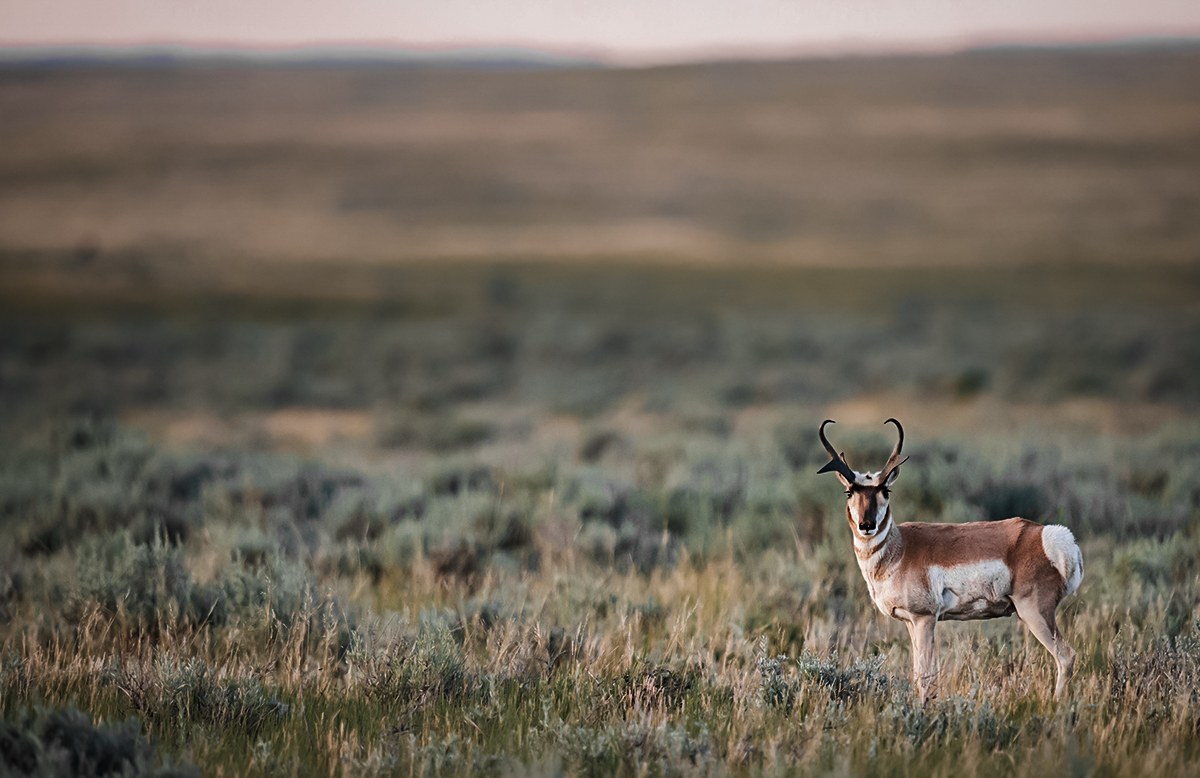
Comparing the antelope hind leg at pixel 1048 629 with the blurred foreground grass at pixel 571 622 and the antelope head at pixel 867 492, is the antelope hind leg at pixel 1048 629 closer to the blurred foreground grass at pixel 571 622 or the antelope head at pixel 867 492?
the blurred foreground grass at pixel 571 622

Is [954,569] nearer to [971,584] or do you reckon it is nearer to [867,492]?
[971,584]

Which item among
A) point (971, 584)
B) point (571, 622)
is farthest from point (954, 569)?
point (571, 622)

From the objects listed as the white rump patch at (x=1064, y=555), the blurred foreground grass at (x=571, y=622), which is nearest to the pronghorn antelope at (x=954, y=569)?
the white rump patch at (x=1064, y=555)

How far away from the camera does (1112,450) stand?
1062cm

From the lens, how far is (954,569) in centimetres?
436

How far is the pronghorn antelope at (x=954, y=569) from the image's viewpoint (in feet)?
14.0

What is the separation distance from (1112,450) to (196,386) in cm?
2195

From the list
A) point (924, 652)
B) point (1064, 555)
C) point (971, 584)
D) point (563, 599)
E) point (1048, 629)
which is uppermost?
point (1064, 555)

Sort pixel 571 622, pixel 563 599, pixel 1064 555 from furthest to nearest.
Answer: pixel 563 599 < pixel 571 622 < pixel 1064 555

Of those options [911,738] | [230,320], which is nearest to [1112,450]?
[911,738]

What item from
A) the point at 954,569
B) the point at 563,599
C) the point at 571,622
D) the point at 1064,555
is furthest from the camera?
the point at 563,599

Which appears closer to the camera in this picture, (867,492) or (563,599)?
(867,492)

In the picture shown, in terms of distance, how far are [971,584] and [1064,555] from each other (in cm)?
42

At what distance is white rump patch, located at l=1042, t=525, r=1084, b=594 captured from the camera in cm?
421
